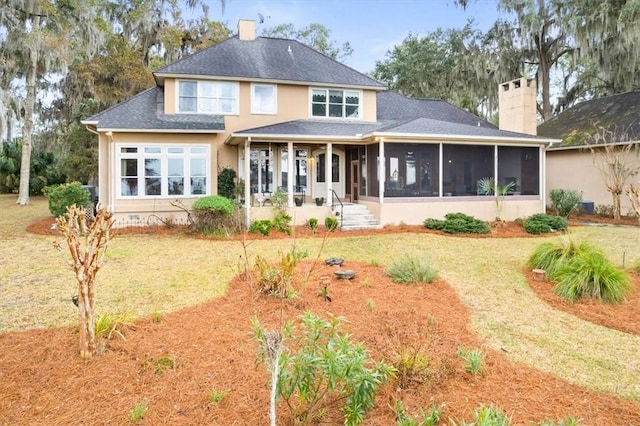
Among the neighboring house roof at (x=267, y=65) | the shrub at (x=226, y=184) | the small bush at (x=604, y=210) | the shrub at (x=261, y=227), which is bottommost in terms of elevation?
the shrub at (x=261, y=227)

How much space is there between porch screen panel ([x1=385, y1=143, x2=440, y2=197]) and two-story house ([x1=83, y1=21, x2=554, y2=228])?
4cm

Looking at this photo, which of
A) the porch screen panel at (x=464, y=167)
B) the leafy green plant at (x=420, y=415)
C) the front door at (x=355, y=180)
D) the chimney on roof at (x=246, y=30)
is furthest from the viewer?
the chimney on roof at (x=246, y=30)

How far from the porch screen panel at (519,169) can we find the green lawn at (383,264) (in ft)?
9.62

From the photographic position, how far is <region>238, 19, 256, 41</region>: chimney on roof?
18.7m

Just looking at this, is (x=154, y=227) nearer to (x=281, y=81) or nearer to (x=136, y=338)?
(x=281, y=81)

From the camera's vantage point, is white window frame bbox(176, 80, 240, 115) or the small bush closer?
white window frame bbox(176, 80, 240, 115)

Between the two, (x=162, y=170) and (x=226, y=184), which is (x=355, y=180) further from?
(x=162, y=170)

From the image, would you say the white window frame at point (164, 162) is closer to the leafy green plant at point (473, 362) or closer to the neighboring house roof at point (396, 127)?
the neighboring house roof at point (396, 127)

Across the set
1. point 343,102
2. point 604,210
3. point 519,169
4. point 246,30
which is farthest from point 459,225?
point 246,30

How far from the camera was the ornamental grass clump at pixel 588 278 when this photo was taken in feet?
20.6

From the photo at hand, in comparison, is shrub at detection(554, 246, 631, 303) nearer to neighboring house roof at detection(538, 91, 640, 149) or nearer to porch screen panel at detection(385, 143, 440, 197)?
porch screen panel at detection(385, 143, 440, 197)

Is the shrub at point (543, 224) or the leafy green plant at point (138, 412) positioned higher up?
the shrub at point (543, 224)

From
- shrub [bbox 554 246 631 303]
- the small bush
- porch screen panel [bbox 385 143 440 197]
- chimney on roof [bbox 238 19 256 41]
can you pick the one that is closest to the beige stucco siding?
the small bush

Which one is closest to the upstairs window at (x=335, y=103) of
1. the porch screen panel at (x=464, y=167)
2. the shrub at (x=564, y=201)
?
the porch screen panel at (x=464, y=167)
